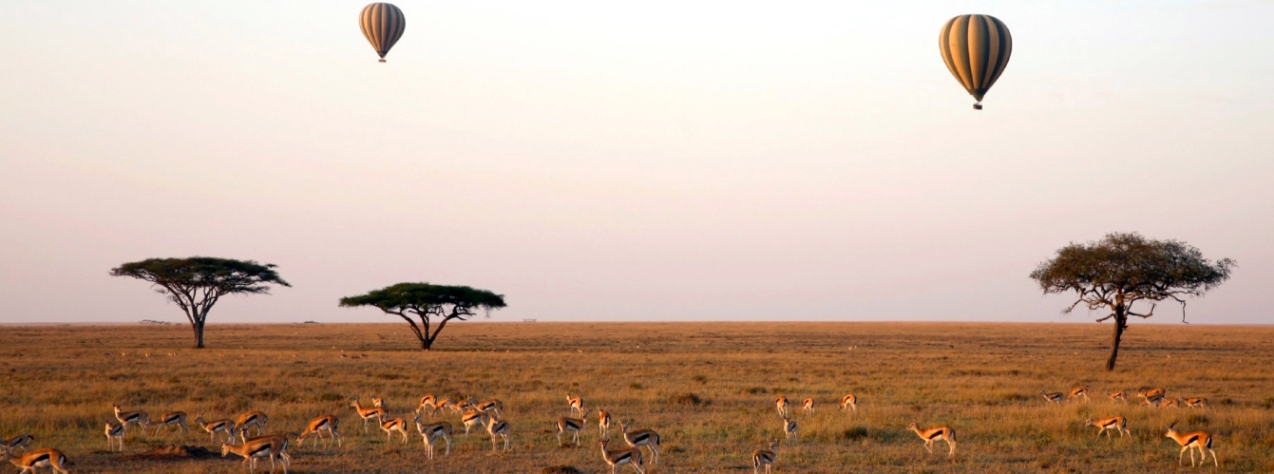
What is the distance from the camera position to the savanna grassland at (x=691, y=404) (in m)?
14.3

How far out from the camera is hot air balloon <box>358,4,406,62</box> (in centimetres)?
4406

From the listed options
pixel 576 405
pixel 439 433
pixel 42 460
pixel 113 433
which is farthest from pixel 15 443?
pixel 576 405

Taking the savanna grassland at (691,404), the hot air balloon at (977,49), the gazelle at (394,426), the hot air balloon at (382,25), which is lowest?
the savanna grassland at (691,404)

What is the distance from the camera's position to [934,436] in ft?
48.3

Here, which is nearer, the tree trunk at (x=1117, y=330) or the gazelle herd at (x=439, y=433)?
the gazelle herd at (x=439, y=433)

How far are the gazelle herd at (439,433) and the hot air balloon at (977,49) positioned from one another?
50.0 feet

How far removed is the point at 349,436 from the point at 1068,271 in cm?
2888

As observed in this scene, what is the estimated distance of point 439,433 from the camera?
14773mm

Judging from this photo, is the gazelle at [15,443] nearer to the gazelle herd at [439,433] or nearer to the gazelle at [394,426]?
the gazelle herd at [439,433]

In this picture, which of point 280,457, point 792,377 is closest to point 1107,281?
point 792,377

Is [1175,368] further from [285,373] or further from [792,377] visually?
[285,373]

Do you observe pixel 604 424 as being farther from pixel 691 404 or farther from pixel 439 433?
pixel 691 404

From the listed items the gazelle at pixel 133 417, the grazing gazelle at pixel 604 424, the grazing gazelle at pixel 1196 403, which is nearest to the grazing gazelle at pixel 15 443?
the gazelle at pixel 133 417

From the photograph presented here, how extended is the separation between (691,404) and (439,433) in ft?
27.5
